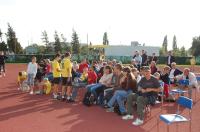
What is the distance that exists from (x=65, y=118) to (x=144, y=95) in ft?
7.34

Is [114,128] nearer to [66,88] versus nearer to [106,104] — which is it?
[106,104]

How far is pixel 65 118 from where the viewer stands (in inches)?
364

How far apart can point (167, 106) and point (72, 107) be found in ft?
10.1

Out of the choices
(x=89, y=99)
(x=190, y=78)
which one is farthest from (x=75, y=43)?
(x=89, y=99)

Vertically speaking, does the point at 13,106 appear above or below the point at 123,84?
below

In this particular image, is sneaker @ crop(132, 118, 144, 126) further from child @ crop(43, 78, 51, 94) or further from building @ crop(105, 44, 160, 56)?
building @ crop(105, 44, 160, 56)

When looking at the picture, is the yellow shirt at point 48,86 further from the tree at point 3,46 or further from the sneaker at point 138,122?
the tree at point 3,46

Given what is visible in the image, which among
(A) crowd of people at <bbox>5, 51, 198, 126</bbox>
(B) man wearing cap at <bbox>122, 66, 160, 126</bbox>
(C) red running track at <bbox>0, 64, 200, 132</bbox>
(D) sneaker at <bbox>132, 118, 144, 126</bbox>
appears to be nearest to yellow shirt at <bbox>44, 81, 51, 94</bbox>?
(A) crowd of people at <bbox>5, 51, 198, 126</bbox>

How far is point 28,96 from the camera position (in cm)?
1322

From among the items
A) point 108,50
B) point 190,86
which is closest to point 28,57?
point 108,50

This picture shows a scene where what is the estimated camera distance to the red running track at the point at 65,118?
8.09 m

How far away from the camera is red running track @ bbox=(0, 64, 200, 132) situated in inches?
318

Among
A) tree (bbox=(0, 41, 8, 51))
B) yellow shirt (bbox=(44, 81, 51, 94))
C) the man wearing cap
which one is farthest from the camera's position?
tree (bbox=(0, 41, 8, 51))

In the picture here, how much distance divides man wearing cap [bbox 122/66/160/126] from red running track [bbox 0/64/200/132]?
12.4 inches
